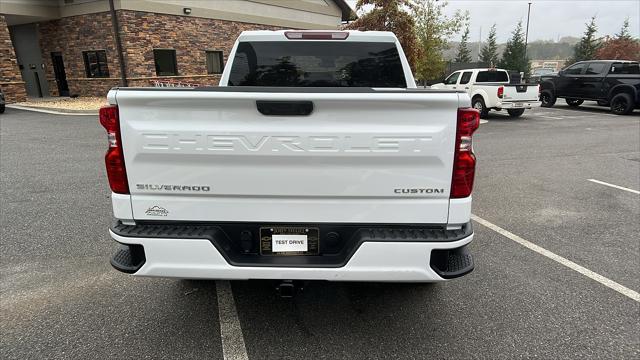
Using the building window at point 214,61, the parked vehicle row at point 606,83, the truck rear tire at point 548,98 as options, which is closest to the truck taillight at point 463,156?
the parked vehicle row at point 606,83

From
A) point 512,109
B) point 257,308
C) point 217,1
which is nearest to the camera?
point 257,308

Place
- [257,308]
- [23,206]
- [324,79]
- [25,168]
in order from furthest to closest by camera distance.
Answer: [25,168], [23,206], [324,79], [257,308]

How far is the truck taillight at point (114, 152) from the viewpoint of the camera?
229cm

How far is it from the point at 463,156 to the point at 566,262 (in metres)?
2.36

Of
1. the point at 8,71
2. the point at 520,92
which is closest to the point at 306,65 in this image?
the point at 520,92

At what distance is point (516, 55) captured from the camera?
4522 cm

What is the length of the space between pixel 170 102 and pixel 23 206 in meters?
4.54

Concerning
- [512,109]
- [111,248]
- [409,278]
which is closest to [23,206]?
[111,248]

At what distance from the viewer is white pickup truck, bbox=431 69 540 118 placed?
1430 centimetres

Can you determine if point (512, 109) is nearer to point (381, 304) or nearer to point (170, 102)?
point (381, 304)

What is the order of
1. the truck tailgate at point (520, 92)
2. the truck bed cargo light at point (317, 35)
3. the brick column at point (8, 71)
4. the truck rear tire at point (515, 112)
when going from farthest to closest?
the brick column at point (8, 71) < the truck rear tire at point (515, 112) < the truck tailgate at point (520, 92) < the truck bed cargo light at point (317, 35)

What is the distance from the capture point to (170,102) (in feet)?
7.34

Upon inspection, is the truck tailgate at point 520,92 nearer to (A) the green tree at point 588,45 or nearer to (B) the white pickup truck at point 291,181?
(B) the white pickup truck at point 291,181

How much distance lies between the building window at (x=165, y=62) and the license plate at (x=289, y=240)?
19104 millimetres
